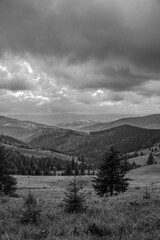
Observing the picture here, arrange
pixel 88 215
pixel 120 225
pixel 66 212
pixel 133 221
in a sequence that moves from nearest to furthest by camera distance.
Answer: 1. pixel 120 225
2. pixel 133 221
3. pixel 88 215
4. pixel 66 212

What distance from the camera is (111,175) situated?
34.8 meters

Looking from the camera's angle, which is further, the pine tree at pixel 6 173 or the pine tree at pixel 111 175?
the pine tree at pixel 111 175

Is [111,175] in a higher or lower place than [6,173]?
lower

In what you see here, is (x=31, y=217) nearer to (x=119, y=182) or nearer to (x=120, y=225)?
(x=120, y=225)

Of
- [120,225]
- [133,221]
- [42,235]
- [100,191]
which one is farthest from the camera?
[100,191]

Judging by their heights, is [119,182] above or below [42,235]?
below

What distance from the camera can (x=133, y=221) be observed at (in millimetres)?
8773

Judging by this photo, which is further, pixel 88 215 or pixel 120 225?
pixel 88 215

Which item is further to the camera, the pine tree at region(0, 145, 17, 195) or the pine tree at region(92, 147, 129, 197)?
the pine tree at region(92, 147, 129, 197)

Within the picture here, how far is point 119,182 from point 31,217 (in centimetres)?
2734

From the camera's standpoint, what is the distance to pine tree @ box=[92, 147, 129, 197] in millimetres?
34406

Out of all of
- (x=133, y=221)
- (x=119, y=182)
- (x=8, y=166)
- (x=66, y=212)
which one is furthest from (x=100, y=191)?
(x=133, y=221)

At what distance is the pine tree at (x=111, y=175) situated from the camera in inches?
1355

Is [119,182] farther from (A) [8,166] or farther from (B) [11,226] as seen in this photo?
(B) [11,226]
